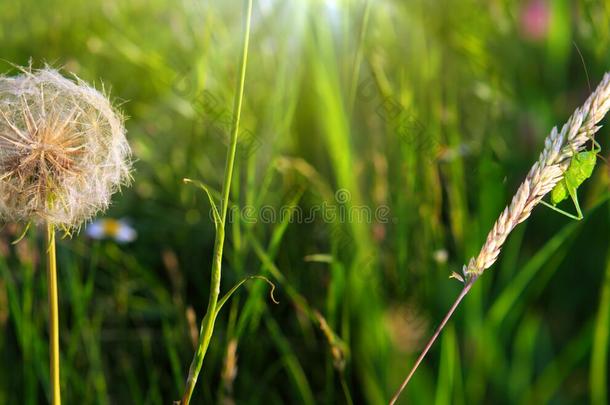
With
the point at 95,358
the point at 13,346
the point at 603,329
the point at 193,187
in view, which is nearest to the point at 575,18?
the point at 603,329

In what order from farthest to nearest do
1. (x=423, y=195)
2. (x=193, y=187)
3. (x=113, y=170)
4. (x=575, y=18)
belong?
(x=193, y=187), (x=575, y=18), (x=423, y=195), (x=113, y=170)

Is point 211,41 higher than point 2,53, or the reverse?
point 2,53

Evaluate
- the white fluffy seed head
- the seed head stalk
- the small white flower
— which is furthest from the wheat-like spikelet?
the small white flower

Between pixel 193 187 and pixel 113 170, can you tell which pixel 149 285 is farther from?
pixel 113 170

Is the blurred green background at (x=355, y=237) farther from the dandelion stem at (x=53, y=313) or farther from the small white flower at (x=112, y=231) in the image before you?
the dandelion stem at (x=53, y=313)

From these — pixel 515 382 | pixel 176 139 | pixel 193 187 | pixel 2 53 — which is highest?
pixel 2 53

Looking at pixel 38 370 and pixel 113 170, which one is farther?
pixel 38 370

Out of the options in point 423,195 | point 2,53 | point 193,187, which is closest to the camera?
point 423,195

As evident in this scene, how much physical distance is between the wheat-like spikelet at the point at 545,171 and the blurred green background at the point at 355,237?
1.10 ft

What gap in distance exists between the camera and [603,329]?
0.91 m

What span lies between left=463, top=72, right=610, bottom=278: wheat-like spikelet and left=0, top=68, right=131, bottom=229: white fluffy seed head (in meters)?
0.31

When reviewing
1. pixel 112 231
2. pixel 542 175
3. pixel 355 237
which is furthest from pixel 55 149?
pixel 112 231

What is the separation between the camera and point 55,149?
0.59m

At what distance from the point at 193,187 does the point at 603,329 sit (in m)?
0.87
